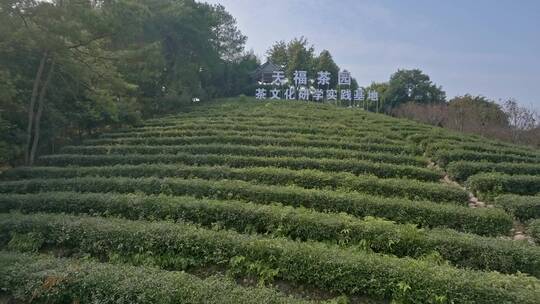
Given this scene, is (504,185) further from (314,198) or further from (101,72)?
(101,72)

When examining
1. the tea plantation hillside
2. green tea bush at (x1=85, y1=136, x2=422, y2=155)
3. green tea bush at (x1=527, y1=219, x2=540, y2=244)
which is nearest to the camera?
the tea plantation hillside

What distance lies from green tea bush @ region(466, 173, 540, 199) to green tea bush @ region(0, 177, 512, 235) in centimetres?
255

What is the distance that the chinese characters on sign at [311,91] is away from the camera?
43594 millimetres

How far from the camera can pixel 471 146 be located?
1641 cm

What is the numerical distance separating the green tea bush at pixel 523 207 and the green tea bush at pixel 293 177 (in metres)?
1.12

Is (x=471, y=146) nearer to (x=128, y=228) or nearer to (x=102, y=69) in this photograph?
(x=128, y=228)

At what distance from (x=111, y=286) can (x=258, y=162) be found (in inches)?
324

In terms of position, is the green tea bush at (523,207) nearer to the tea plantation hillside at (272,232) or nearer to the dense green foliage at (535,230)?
the tea plantation hillside at (272,232)

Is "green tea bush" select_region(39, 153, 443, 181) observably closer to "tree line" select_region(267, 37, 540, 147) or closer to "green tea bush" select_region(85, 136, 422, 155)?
"green tea bush" select_region(85, 136, 422, 155)

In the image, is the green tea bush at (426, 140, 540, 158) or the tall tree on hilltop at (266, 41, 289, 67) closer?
the green tea bush at (426, 140, 540, 158)

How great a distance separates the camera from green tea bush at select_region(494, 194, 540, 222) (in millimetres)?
8812

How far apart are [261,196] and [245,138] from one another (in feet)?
25.7

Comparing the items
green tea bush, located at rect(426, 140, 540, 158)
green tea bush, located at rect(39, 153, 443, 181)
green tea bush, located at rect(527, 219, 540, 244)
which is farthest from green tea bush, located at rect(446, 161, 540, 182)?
green tea bush, located at rect(527, 219, 540, 244)

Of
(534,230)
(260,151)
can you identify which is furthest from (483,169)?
(260,151)
